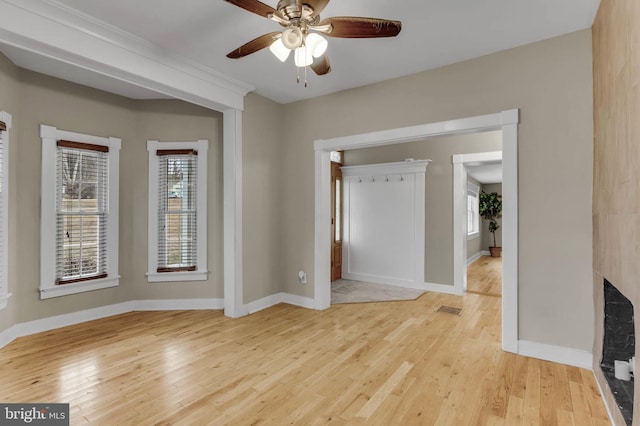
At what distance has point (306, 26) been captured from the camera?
6.72 ft

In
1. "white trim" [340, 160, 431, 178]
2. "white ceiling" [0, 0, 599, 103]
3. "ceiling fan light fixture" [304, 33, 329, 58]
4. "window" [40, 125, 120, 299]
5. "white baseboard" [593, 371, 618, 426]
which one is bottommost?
"white baseboard" [593, 371, 618, 426]

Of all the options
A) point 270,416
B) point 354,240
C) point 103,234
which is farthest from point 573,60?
point 103,234

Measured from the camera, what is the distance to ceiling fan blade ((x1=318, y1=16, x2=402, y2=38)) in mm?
1978

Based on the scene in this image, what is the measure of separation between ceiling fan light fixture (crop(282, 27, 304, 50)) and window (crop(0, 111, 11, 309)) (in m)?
2.93

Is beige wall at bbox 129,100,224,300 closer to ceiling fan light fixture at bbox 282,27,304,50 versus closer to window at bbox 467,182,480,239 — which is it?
ceiling fan light fixture at bbox 282,27,304,50

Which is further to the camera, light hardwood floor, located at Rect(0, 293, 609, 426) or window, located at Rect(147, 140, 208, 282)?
window, located at Rect(147, 140, 208, 282)

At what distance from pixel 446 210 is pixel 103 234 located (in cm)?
476

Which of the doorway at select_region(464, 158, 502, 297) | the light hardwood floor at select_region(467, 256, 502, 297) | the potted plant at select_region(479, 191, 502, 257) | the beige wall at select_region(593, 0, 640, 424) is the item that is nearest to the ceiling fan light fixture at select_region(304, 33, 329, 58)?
the beige wall at select_region(593, 0, 640, 424)

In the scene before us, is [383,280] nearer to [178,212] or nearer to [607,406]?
[178,212]

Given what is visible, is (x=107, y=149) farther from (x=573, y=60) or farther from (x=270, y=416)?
(x=573, y=60)

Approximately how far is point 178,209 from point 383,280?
3506mm

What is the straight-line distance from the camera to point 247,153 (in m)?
4.14

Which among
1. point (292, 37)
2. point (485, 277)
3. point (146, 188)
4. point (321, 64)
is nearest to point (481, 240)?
point (485, 277)

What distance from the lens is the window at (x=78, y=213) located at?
3.54 meters
